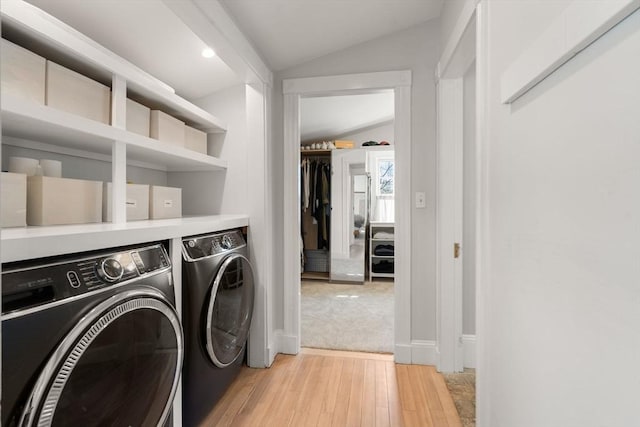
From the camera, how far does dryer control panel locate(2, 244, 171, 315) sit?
71 cm

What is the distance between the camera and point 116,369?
914 mm

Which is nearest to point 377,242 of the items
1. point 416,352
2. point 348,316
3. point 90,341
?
point 348,316

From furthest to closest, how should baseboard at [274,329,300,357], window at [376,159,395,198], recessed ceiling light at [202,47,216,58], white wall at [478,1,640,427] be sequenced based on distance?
window at [376,159,395,198] → baseboard at [274,329,300,357] → recessed ceiling light at [202,47,216,58] → white wall at [478,1,640,427]

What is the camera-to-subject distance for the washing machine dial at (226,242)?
5.49 ft

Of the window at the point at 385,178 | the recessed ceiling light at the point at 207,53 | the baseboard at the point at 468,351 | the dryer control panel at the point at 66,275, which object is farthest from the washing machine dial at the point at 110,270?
the window at the point at 385,178

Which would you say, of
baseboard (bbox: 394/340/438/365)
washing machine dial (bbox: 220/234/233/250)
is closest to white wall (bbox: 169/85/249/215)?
washing machine dial (bbox: 220/234/233/250)

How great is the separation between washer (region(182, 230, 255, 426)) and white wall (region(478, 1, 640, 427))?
1206 millimetres

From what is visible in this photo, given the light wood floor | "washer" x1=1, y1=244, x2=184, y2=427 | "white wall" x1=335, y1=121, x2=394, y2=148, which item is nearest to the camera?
"washer" x1=1, y1=244, x2=184, y2=427

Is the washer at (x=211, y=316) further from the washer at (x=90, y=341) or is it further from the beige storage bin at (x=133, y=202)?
the beige storage bin at (x=133, y=202)

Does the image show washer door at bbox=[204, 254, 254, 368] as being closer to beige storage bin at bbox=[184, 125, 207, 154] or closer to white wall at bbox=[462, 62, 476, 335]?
beige storage bin at bbox=[184, 125, 207, 154]

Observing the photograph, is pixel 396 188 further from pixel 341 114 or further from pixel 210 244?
pixel 341 114

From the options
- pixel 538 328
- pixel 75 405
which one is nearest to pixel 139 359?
pixel 75 405

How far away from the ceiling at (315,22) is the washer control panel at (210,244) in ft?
3.92

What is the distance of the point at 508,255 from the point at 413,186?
1222 millimetres
